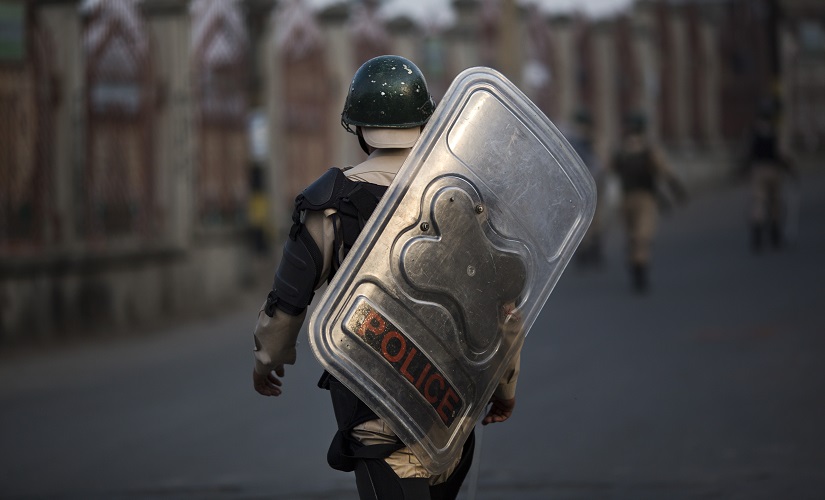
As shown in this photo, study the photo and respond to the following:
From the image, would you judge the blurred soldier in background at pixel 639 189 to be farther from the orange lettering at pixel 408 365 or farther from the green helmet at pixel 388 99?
the orange lettering at pixel 408 365

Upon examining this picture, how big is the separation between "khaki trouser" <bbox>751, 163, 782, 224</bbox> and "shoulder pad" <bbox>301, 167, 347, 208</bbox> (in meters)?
13.1

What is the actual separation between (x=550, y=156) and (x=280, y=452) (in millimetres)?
3798

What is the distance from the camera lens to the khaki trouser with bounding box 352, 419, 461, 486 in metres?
3.15

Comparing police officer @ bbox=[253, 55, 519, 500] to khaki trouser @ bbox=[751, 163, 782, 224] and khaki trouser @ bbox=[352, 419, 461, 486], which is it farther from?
khaki trouser @ bbox=[751, 163, 782, 224]

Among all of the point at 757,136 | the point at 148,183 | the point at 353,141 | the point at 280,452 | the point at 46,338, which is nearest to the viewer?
the point at 280,452

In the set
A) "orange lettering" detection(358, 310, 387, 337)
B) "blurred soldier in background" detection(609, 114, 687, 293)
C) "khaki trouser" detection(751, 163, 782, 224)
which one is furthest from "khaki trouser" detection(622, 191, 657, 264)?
"orange lettering" detection(358, 310, 387, 337)

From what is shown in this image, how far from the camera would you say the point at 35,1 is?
11.1 metres

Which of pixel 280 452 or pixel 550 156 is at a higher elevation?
pixel 550 156

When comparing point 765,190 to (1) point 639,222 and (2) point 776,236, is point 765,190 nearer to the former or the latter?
(2) point 776,236

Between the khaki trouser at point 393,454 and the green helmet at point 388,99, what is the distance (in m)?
0.75

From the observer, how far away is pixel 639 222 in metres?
13.2

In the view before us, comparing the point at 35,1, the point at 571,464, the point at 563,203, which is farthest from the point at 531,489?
the point at 35,1

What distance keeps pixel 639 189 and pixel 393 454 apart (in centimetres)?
1052

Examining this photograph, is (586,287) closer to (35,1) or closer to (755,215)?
(755,215)
